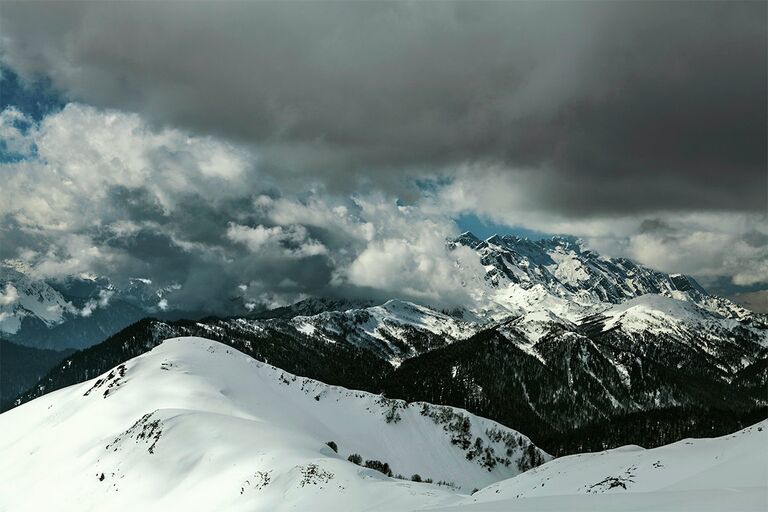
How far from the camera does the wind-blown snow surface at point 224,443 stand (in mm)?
44438

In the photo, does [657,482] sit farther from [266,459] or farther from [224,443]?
[224,443]

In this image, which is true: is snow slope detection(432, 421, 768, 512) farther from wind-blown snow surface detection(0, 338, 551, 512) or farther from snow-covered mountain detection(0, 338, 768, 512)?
wind-blown snow surface detection(0, 338, 551, 512)

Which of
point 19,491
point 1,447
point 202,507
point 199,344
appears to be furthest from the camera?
point 199,344

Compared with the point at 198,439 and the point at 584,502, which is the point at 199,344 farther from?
the point at 584,502

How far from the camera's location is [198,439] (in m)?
58.4

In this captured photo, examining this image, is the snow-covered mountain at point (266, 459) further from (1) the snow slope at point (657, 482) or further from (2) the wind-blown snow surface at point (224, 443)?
(2) the wind-blown snow surface at point (224, 443)

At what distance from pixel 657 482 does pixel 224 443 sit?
4247 cm

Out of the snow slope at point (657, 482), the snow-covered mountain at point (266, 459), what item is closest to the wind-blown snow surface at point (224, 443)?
the snow-covered mountain at point (266, 459)

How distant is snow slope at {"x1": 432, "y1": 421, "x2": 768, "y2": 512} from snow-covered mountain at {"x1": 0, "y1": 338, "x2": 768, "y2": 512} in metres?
0.14

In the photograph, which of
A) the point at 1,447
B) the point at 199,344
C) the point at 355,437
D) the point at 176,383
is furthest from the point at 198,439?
the point at 199,344

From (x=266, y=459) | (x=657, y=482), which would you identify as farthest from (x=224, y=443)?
(x=657, y=482)

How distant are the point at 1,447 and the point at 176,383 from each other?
107ft

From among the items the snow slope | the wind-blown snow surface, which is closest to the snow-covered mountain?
the snow slope

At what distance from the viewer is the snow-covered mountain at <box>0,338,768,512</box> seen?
3572 centimetres
